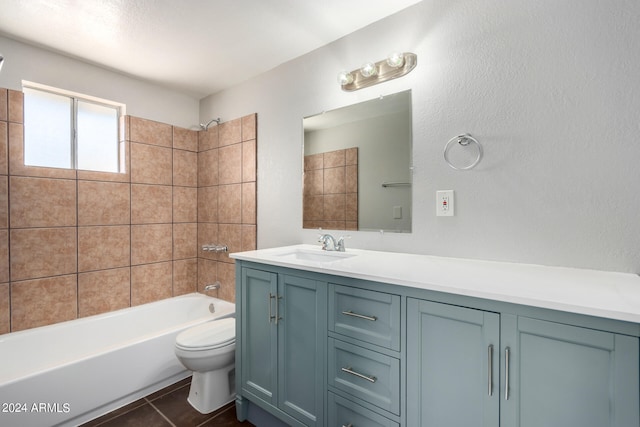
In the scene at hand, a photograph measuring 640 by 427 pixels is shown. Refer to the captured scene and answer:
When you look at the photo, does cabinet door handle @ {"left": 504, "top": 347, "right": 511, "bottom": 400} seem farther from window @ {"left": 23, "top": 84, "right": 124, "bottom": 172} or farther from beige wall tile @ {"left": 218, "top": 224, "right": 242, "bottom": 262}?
window @ {"left": 23, "top": 84, "right": 124, "bottom": 172}

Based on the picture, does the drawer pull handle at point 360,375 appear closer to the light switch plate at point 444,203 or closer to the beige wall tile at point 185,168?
the light switch plate at point 444,203

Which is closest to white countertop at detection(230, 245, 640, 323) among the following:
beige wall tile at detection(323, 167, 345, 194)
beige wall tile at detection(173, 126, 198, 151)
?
beige wall tile at detection(323, 167, 345, 194)

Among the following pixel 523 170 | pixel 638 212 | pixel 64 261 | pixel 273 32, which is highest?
pixel 273 32

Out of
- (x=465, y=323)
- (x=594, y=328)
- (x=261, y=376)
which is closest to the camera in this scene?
(x=594, y=328)

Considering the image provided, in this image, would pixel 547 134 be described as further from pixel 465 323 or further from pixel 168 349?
pixel 168 349

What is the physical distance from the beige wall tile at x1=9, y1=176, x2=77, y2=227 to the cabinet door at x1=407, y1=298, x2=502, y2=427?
99.4 inches

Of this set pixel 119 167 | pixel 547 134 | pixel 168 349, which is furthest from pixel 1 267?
pixel 547 134

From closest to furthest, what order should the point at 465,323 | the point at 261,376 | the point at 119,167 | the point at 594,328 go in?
1. the point at 594,328
2. the point at 465,323
3. the point at 261,376
4. the point at 119,167

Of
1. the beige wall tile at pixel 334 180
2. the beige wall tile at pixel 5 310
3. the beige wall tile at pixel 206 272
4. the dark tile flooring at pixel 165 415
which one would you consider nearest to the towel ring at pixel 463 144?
the beige wall tile at pixel 334 180

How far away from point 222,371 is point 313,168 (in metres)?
1.48

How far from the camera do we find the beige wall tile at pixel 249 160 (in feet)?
8.22

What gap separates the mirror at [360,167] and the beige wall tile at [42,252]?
70.5 inches

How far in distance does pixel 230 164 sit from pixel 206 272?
3.60 feet

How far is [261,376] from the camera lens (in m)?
1.61
